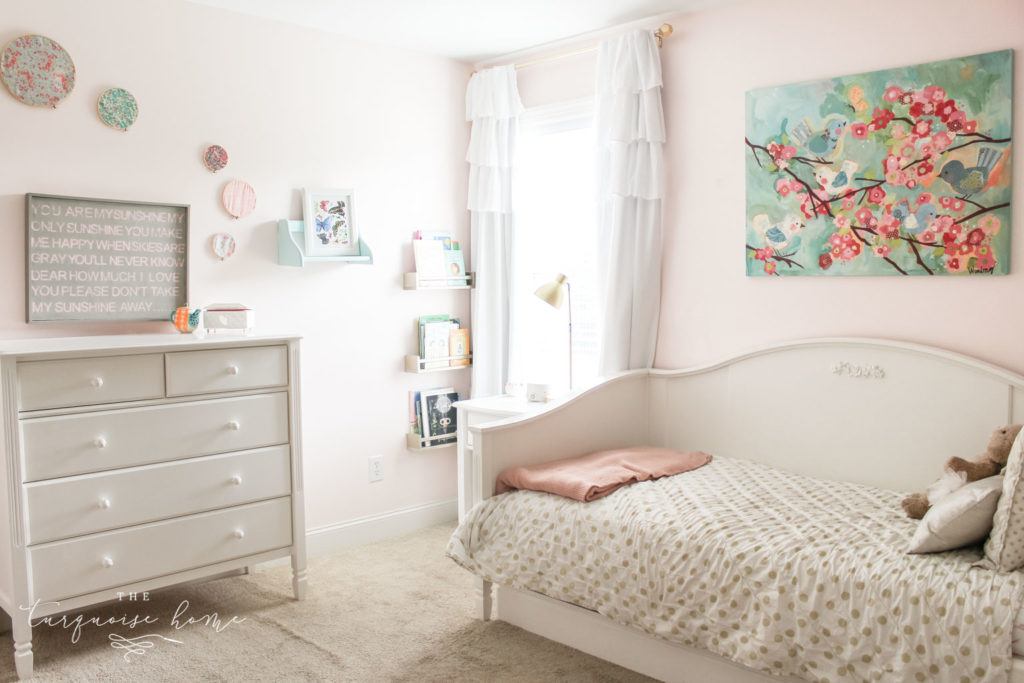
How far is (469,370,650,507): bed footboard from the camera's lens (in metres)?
2.80

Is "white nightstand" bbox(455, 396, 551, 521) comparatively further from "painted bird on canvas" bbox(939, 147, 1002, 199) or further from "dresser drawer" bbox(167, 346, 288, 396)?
"painted bird on canvas" bbox(939, 147, 1002, 199)

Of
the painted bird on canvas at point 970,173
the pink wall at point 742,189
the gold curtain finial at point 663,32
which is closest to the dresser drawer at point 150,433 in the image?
the pink wall at point 742,189

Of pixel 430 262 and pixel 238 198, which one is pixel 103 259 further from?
pixel 430 262

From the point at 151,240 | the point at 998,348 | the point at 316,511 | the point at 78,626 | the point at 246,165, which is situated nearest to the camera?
the point at 998,348

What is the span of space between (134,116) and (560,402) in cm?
188

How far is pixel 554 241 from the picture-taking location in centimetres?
389

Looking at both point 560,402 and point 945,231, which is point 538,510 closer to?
point 560,402

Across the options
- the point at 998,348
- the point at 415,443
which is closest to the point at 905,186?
the point at 998,348

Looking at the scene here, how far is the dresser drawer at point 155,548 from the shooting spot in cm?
249

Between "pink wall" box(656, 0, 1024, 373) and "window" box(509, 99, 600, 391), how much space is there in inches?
17.8

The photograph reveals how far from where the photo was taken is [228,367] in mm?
2834

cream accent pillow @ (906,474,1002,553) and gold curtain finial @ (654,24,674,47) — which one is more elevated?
gold curtain finial @ (654,24,674,47)

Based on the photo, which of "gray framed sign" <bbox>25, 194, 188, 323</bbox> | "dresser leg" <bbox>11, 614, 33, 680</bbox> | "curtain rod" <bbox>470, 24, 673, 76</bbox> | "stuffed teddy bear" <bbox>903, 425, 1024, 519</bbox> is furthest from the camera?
"curtain rod" <bbox>470, 24, 673, 76</bbox>
